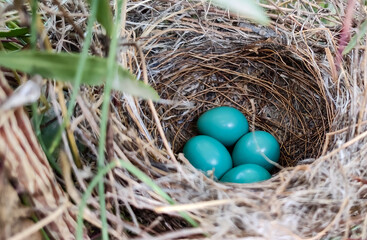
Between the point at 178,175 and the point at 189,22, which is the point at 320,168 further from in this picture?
the point at 189,22

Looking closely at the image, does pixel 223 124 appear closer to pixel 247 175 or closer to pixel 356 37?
pixel 247 175

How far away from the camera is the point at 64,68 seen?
400mm

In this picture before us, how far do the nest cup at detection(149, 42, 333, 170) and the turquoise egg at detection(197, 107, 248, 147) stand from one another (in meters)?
0.05

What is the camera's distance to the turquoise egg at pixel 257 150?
105 cm

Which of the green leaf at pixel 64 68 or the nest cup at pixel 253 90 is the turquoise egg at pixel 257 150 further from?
the green leaf at pixel 64 68

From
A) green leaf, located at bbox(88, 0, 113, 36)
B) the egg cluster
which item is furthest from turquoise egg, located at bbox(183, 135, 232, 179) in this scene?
green leaf, located at bbox(88, 0, 113, 36)

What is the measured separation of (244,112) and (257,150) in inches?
8.0

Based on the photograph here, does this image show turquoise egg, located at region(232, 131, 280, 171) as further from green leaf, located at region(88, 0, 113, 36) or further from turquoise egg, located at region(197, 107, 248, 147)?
green leaf, located at region(88, 0, 113, 36)

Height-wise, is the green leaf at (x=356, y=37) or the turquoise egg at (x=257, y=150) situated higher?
the green leaf at (x=356, y=37)

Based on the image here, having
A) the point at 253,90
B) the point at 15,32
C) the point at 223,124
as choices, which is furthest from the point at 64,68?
the point at 253,90

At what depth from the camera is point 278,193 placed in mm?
639

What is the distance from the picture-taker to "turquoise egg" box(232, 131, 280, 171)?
1.05 m

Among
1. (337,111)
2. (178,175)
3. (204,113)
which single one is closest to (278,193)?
(178,175)

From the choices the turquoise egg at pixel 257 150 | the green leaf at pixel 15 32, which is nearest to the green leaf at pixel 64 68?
the green leaf at pixel 15 32
